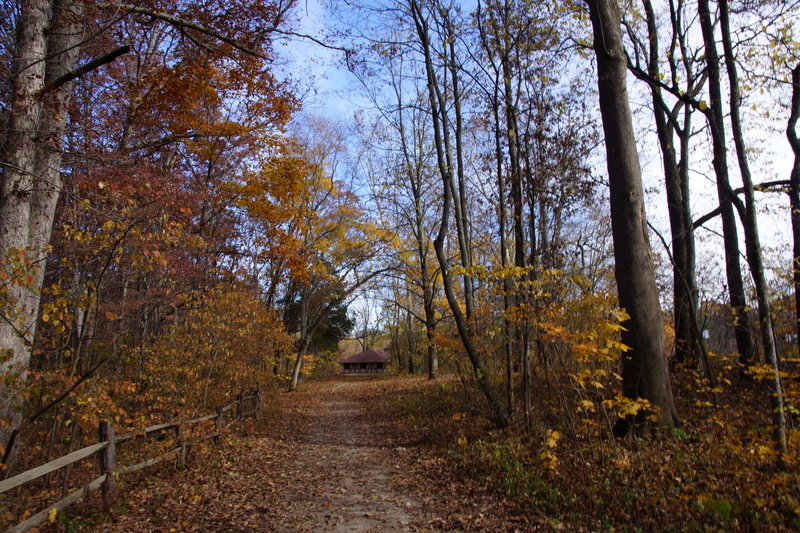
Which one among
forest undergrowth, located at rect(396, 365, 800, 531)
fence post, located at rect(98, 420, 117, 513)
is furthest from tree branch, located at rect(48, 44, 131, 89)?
forest undergrowth, located at rect(396, 365, 800, 531)

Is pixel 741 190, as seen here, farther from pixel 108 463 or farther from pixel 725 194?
pixel 108 463

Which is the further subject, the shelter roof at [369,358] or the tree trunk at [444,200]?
the shelter roof at [369,358]

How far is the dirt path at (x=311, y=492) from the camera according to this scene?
530 centimetres

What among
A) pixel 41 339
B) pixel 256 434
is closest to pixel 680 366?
pixel 256 434

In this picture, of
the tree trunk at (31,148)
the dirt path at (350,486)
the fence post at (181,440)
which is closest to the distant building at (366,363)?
the dirt path at (350,486)

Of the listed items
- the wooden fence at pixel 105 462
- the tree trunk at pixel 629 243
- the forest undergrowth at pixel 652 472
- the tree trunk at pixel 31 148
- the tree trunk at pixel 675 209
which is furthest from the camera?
the tree trunk at pixel 675 209

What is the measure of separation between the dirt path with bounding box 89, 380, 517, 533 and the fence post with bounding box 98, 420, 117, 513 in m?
0.24

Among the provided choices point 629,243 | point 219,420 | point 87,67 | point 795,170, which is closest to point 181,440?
point 219,420

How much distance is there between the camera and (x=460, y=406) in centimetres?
1165

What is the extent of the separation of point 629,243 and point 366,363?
2336 inches

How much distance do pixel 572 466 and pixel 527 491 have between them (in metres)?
0.87

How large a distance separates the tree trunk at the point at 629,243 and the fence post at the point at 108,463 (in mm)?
6863

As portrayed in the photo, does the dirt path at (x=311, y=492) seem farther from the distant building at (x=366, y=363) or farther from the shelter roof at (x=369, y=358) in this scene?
the distant building at (x=366, y=363)

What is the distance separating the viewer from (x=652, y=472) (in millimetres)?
5344
